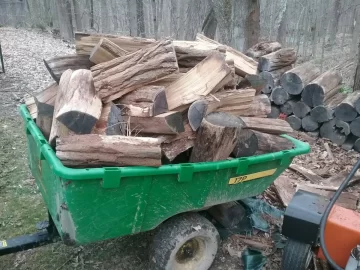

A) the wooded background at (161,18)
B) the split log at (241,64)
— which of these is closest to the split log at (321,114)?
the split log at (241,64)

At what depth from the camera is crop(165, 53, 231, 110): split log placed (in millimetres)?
2438

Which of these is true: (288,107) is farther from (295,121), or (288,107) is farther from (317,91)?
(317,91)

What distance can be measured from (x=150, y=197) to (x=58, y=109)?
76 centimetres

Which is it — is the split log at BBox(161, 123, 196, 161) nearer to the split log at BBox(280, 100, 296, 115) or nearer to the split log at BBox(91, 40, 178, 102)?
the split log at BBox(91, 40, 178, 102)

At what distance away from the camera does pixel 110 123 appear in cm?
→ 221

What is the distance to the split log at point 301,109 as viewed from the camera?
551 cm

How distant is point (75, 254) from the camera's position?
9.50ft

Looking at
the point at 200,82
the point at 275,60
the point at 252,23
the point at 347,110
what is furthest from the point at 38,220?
the point at 252,23

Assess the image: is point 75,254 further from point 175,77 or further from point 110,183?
point 175,77

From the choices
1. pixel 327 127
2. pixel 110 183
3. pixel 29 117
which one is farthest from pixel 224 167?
pixel 327 127

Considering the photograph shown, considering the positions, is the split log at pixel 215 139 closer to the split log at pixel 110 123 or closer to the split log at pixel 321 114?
the split log at pixel 110 123

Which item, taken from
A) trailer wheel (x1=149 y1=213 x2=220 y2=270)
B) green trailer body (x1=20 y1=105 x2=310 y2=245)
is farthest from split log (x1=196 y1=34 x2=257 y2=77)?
trailer wheel (x1=149 y1=213 x2=220 y2=270)

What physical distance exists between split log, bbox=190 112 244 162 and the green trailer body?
73 mm

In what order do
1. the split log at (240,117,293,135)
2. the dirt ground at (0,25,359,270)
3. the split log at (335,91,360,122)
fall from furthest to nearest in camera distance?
1. the split log at (335,91,360,122)
2. the dirt ground at (0,25,359,270)
3. the split log at (240,117,293,135)
